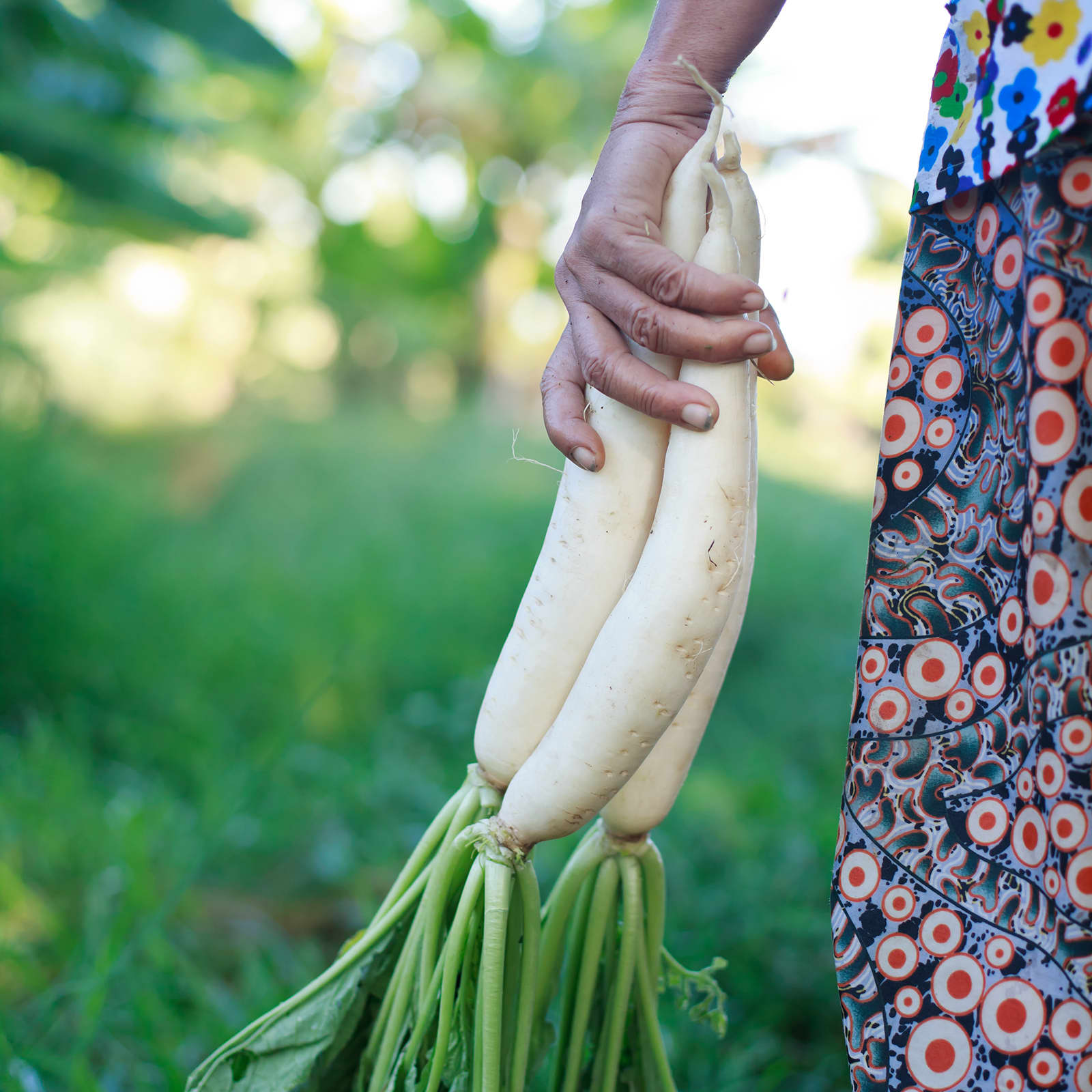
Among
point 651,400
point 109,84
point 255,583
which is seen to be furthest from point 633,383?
point 109,84

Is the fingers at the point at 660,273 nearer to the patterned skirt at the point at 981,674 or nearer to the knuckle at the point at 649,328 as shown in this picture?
the knuckle at the point at 649,328

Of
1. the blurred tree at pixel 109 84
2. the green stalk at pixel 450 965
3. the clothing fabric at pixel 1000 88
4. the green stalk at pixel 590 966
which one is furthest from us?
the blurred tree at pixel 109 84

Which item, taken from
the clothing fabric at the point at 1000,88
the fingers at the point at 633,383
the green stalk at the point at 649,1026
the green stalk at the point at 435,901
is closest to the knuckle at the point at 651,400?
the fingers at the point at 633,383

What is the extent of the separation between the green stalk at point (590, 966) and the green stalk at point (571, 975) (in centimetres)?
2

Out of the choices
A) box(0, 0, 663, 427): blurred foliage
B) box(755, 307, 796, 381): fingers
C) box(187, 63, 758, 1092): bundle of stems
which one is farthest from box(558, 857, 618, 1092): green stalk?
box(0, 0, 663, 427): blurred foliage

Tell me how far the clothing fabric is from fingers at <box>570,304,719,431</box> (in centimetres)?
24

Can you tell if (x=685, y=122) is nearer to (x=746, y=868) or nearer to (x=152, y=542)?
(x=746, y=868)

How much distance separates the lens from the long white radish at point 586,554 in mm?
793

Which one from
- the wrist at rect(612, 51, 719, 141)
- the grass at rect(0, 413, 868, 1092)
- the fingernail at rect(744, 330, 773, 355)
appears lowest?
the grass at rect(0, 413, 868, 1092)

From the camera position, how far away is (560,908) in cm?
93

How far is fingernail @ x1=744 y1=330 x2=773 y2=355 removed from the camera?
A: 70 cm

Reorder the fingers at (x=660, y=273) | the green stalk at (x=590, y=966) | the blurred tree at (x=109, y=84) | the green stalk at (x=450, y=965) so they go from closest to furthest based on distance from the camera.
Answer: the fingers at (x=660, y=273) → the green stalk at (x=450, y=965) → the green stalk at (x=590, y=966) → the blurred tree at (x=109, y=84)

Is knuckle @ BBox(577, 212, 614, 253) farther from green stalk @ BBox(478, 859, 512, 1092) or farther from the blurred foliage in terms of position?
the blurred foliage

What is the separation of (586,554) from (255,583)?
285 cm
